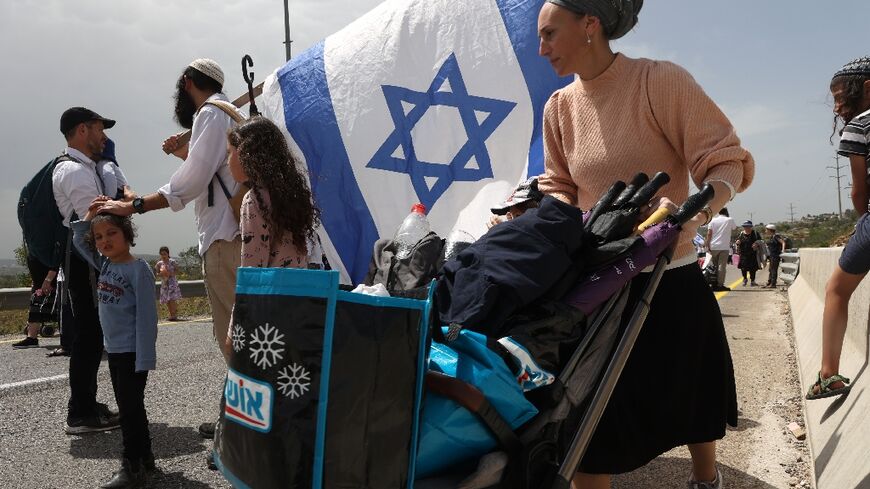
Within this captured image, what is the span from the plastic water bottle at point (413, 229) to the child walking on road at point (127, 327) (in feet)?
4.49

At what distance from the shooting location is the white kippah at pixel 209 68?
146 inches

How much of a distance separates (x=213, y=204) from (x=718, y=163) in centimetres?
250

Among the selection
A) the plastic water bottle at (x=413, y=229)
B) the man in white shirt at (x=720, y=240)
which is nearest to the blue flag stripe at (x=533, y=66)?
the plastic water bottle at (x=413, y=229)

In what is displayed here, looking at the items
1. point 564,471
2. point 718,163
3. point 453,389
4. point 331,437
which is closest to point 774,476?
point 718,163

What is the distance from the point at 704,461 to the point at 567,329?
113 cm

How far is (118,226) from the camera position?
142 inches

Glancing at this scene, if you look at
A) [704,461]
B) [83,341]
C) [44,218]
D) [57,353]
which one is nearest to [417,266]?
[704,461]

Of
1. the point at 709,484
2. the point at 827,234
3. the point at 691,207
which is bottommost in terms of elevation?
the point at 827,234

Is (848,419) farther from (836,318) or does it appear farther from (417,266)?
(417,266)

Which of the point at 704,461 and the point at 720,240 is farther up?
the point at 720,240

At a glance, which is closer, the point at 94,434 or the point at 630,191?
the point at 630,191

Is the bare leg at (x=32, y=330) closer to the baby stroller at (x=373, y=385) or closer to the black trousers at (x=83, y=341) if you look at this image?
the black trousers at (x=83, y=341)

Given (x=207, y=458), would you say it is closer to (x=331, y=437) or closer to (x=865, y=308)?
(x=331, y=437)

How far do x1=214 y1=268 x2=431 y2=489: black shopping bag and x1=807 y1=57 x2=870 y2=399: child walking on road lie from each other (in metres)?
2.52
